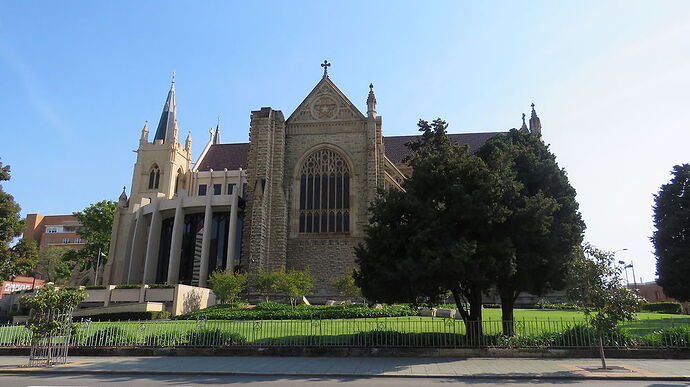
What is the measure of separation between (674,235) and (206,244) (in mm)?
40192

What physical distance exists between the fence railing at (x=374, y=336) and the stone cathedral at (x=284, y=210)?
20.6 m

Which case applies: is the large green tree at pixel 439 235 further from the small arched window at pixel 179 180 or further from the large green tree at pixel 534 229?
the small arched window at pixel 179 180

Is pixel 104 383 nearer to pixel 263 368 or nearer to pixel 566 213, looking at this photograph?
pixel 263 368

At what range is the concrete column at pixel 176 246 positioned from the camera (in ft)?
143

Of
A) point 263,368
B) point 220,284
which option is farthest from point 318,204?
point 263,368

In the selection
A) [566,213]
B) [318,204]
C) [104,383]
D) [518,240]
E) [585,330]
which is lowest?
[104,383]

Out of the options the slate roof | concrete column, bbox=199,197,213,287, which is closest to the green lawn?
concrete column, bbox=199,197,213,287

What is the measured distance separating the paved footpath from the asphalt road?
0.44 meters

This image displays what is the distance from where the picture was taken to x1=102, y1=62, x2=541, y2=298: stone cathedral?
1578 inches

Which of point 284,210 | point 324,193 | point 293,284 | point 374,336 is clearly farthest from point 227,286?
point 374,336

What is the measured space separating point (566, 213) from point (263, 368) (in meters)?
12.7

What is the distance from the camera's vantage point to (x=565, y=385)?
10.6 metres

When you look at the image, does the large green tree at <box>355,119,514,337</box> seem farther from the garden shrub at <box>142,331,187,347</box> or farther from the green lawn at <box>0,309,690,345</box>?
the garden shrub at <box>142,331,187,347</box>

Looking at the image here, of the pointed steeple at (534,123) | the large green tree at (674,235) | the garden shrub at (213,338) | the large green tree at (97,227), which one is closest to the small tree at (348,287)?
the garden shrub at (213,338)
